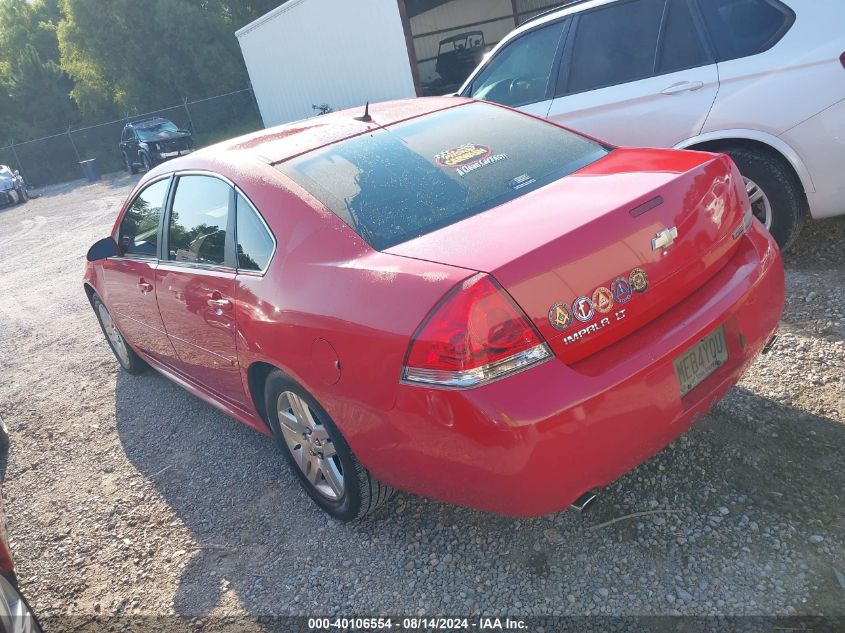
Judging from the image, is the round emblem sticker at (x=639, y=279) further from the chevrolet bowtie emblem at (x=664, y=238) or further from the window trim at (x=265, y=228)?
the window trim at (x=265, y=228)

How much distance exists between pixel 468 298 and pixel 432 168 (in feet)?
3.41

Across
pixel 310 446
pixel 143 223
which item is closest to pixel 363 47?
pixel 143 223

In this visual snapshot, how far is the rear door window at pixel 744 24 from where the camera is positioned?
4031 millimetres

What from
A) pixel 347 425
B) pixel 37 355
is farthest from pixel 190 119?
pixel 347 425

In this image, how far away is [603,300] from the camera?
2.21 m

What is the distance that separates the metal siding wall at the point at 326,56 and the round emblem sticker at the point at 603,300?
14725 mm

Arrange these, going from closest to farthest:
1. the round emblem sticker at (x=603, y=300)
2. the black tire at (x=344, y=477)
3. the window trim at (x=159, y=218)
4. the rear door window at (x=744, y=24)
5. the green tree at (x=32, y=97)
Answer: the round emblem sticker at (x=603, y=300), the black tire at (x=344, y=477), the window trim at (x=159, y=218), the rear door window at (x=744, y=24), the green tree at (x=32, y=97)

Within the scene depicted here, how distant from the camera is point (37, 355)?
6371mm

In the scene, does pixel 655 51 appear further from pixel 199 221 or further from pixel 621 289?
pixel 199 221

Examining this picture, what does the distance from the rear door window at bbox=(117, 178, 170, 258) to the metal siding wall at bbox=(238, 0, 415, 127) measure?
12.6 metres

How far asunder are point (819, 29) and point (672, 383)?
9.29 ft

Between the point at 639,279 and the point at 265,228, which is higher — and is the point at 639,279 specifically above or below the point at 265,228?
below

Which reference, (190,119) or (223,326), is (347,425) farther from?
(190,119)

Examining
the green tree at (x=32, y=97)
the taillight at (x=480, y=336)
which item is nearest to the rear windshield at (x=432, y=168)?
the taillight at (x=480, y=336)
